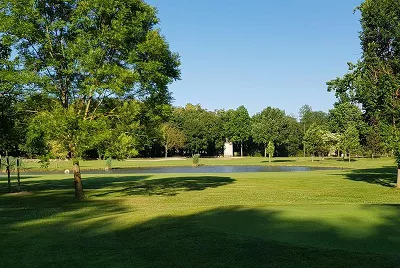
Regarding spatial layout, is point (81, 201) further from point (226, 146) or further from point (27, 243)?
point (226, 146)

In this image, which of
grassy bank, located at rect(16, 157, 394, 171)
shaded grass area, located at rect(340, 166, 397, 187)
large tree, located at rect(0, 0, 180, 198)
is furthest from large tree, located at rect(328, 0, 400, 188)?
grassy bank, located at rect(16, 157, 394, 171)

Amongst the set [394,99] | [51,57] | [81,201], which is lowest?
[81,201]

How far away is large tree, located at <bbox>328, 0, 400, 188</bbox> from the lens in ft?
89.2

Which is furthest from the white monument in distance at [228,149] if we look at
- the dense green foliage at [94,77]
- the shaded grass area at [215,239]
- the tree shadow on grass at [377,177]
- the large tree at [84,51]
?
the shaded grass area at [215,239]

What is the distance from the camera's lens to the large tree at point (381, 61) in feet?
89.2

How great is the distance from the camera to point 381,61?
2864 centimetres

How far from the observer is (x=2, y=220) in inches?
587

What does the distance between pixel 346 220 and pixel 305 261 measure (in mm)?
3764

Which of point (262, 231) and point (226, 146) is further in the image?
point (226, 146)

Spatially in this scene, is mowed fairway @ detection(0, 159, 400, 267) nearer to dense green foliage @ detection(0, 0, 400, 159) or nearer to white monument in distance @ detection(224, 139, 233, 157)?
dense green foliage @ detection(0, 0, 400, 159)

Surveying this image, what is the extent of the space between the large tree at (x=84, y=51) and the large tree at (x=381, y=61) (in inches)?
555

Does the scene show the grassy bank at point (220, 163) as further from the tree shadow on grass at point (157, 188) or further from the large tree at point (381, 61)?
the large tree at point (381, 61)

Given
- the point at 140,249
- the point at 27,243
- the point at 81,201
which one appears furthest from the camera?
the point at 81,201

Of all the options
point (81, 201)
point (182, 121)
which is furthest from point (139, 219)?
point (182, 121)
